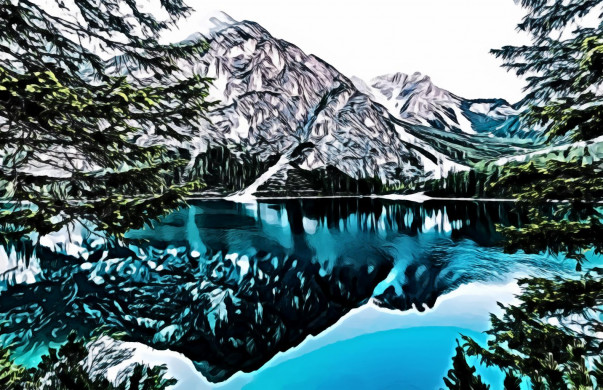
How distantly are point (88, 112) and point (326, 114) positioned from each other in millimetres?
4227

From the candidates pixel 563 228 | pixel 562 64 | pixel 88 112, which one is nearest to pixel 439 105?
pixel 562 64

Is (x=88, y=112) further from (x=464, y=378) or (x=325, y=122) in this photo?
(x=325, y=122)

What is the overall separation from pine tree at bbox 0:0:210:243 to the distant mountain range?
61.2 inches

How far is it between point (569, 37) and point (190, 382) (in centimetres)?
430

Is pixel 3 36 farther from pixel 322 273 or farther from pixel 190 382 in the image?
pixel 322 273

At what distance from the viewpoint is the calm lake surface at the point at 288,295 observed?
2688 millimetres

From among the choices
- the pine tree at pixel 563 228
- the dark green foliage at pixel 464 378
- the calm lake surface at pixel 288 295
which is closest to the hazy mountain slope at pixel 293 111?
the calm lake surface at pixel 288 295

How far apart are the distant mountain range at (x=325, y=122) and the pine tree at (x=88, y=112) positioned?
5.10 feet

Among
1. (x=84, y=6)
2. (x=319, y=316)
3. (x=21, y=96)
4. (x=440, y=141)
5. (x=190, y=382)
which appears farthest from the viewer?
(x=440, y=141)

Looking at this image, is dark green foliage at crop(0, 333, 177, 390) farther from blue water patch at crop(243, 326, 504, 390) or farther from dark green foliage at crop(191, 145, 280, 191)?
dark green foliage at crop(191, 145, 280, 191)

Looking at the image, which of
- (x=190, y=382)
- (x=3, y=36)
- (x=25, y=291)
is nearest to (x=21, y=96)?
(x=3, y=36)

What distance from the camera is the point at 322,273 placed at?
3943 millimetres

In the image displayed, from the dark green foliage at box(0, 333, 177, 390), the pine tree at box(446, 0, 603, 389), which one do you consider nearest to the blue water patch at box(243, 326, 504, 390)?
the pine tree at box(446, 0, 603, 389)

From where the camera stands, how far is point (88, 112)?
3.83 feet
